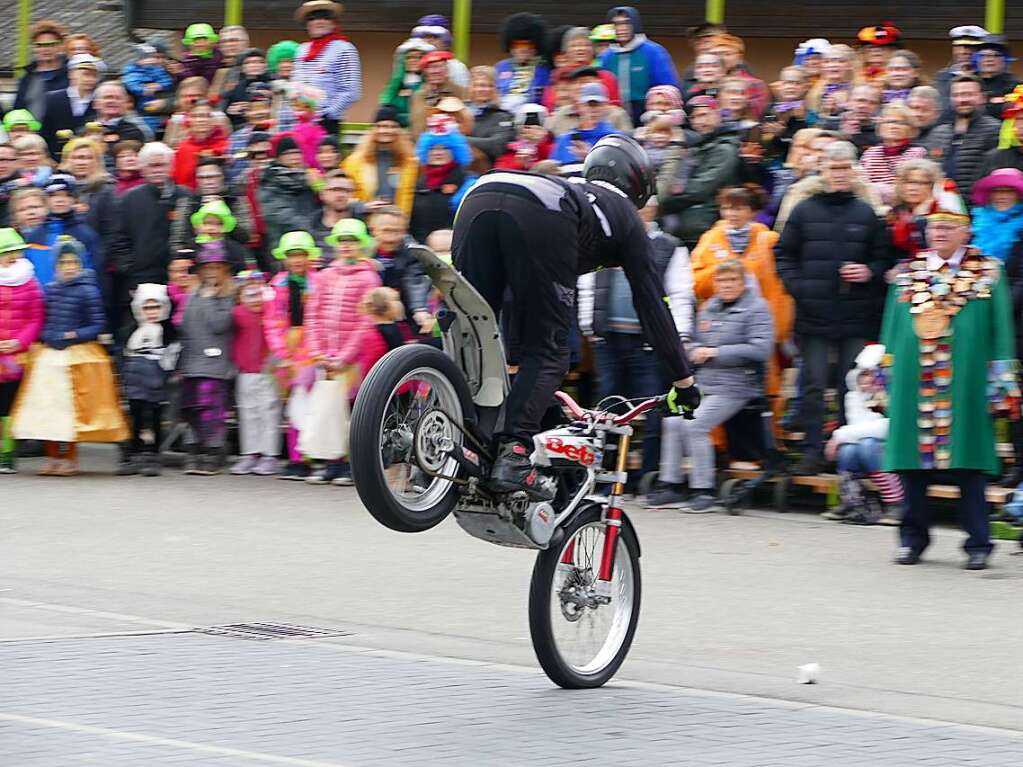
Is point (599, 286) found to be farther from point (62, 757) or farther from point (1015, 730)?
point (62, 757)

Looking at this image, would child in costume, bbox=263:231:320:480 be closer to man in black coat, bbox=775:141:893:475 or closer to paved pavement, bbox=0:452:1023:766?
paved pavement, bbox=0:452:1023:766

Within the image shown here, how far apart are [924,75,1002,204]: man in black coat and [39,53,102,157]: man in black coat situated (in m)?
7.93

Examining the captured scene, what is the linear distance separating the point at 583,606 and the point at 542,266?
1483mm

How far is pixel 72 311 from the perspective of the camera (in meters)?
14.6

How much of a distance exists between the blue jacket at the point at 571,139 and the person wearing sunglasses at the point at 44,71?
5.52 metres

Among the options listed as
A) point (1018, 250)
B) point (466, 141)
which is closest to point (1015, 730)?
point (1018, 250)

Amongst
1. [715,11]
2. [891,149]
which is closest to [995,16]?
[715,11]

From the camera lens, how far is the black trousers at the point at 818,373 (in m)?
12.8

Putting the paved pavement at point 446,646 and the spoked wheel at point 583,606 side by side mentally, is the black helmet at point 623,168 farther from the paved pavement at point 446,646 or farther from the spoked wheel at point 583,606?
the paved pavement at point 446,646

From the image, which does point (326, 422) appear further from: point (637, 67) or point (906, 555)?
point (906, 555)

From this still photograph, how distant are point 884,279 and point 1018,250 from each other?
1.01 m

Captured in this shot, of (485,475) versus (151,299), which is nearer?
(485,475)

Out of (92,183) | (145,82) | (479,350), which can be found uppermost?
(145,82)

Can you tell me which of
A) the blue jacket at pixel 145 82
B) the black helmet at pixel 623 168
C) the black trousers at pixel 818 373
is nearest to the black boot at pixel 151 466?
the blue jacket at pixel 145 82
